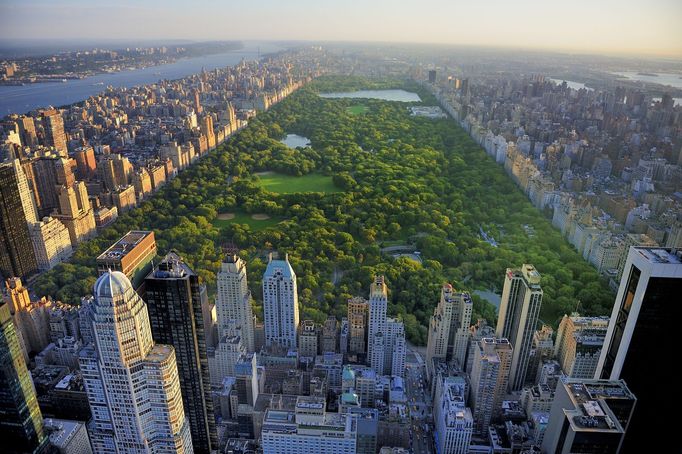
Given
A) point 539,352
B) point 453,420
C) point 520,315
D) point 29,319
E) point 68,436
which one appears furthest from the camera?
point 29,319

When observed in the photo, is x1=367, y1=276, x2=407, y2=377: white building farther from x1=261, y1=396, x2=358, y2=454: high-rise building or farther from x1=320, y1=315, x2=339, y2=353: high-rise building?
x1=261, y1=396, x2=358, y2=454: high-rise building

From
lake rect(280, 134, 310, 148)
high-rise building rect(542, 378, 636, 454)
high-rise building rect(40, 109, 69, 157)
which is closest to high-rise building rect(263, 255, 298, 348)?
high-rise building rect(542, 378, 636, 454)

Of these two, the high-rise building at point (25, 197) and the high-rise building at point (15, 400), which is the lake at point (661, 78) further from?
the high-rise building at point (25, 197)

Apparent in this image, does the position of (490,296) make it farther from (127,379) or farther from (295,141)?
(295,141)

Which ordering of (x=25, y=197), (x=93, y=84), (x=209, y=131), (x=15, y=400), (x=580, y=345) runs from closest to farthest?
(x=15, y=400)
(x=580, y=345)
(x=25, y=197)
(x=209, y=131)
(x=93, y=84)

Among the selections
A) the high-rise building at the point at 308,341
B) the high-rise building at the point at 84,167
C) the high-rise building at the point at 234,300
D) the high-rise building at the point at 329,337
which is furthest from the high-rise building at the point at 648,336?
the high-rise building at the point at 84,167

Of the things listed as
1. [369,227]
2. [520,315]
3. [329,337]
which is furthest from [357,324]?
[369,227]

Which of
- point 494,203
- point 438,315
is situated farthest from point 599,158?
point 438,315

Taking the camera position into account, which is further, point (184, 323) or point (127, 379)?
point (184, 323)
